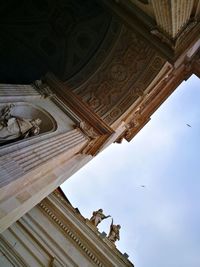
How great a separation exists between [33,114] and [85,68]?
3718 millimetres

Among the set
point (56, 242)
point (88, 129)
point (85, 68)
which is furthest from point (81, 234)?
point (85, 68)

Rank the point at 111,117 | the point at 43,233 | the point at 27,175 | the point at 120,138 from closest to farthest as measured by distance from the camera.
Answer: the point at 27,175 < the point at 43,233 < the point at 111,117 < the point at 120,138

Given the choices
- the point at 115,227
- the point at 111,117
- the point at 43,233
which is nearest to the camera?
the point at 43,233

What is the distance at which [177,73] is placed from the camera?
1270 cm

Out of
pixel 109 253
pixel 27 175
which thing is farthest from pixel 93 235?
pixel 27 175

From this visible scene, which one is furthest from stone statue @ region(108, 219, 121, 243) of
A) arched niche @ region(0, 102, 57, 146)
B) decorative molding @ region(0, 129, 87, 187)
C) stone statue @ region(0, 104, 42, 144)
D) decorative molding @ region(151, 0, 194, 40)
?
decorative molding @ region(151, 0, 194, 40)

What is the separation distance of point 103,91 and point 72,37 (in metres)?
2.11

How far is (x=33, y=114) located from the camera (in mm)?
8883

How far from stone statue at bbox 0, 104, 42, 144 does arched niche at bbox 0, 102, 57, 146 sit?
99 millimetres

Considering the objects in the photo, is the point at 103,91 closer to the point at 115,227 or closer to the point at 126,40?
the point at 126,40

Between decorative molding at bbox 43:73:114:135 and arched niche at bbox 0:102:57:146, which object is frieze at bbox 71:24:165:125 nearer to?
decorative molding at bbox 43:73:114:135

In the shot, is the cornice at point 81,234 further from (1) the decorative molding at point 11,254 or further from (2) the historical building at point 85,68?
(1) the decorative molding at point 11,254

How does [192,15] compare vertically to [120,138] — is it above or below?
below

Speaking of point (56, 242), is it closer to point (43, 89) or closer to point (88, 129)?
point (88, 129)
